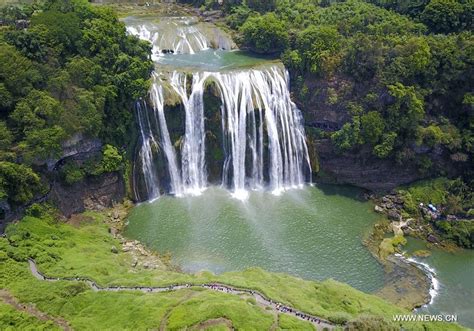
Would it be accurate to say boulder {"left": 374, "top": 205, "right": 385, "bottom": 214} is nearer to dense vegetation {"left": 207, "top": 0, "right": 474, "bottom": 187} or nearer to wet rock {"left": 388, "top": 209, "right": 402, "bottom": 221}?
wet rock {"left": 388, "top": 209, "right": 402, "bottom": 221}

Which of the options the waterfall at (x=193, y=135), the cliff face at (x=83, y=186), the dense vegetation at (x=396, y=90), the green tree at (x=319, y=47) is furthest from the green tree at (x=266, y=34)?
the cliff face at (x=83, y=186)

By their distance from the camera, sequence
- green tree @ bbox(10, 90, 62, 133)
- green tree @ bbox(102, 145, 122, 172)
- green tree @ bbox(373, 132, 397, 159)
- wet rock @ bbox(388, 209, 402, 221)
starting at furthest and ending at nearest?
green tree @ bbox(373, 132, 397, 159), wet rock @ bbox(388, 209, 402, 221), green tree @ bbox(102, 145, 122, 172), green tree @ bbox(10, 90, 62, 133)

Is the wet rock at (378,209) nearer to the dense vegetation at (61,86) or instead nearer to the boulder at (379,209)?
the boulder at (379,209)

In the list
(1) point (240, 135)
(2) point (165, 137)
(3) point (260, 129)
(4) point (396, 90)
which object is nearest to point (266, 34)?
(3) point (260, 129)

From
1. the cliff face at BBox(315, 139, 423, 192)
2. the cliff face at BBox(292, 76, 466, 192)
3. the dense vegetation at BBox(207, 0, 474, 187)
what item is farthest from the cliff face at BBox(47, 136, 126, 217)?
the cliff face at BBox(315, 139, 423, 192)

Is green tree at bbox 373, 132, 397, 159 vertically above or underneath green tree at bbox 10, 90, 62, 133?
underneath

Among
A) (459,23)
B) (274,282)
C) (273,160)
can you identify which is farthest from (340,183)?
(459,23)

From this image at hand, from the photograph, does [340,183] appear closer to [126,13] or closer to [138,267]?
[138,267]
